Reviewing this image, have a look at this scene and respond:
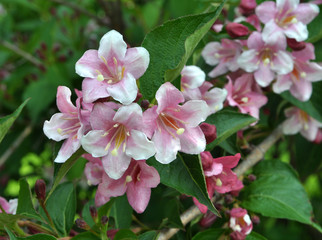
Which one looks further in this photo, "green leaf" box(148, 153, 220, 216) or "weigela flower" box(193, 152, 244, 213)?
"weigela flower" box(193, 152, 244, 213)

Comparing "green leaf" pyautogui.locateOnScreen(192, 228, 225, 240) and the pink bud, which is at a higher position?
the pink bud

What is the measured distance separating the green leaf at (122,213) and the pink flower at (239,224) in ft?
1.09

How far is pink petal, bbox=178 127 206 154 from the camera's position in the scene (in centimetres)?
101

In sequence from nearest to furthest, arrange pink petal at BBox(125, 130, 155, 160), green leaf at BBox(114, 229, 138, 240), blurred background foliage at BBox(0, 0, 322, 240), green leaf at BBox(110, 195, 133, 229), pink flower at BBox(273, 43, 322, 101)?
pink petal at BBox(125, 130, 155, 160) → green leaf at BBox(114, 229, 138, 240) → green leaf at BBox(110, 195, 133, 229) → pink flower at BBox(273, 43, 322, 101) → blurred background foliage at BBox(0, 0, 322, 240)

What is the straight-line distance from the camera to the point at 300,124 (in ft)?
5.40

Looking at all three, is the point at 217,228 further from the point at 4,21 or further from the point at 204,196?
the point at 4,21

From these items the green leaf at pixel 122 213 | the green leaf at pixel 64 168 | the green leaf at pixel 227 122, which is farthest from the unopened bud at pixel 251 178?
the green leaf at pixel 64 168

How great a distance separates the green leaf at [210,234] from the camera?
120 cm

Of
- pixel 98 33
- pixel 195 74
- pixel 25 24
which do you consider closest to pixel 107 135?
pixel 195 74

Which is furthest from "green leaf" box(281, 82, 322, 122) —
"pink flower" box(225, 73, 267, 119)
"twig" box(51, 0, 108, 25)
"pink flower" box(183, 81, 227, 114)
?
"twig" box(51, 0, 108, 25)

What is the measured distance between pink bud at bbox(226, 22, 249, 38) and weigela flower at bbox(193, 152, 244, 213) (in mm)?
469

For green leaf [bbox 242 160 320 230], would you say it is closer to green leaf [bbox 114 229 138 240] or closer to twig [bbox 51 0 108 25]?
green leaf [bbox 114 229 138 240]

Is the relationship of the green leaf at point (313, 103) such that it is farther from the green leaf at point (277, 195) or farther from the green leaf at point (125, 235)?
the green leaf at point (125, 235)

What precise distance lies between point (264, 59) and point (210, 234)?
619mm
